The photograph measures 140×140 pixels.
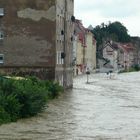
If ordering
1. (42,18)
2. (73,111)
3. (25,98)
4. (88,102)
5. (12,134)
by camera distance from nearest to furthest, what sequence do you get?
1. (12,134)
2. (25,98)
3. (73,111)
4. (88,102)
5. (42,18)

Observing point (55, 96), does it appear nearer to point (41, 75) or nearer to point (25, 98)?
point (41, 75)

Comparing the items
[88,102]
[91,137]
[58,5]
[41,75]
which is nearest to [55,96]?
[88,102]

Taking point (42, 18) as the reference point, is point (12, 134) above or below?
below

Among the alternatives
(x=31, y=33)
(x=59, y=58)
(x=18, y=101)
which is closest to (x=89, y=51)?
(x=59, y=58)

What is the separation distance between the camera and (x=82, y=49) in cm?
14200

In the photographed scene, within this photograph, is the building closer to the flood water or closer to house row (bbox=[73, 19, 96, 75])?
house row (bbox=[73, 19, 96, 75])

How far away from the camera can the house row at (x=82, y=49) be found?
131 m

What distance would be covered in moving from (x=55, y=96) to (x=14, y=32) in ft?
39.5

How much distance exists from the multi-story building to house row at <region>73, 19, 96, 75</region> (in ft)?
208

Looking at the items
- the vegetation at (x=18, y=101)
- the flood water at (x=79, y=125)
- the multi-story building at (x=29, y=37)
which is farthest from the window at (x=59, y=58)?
the vegetation at (x=18, y=101)

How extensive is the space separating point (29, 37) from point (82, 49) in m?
80.6

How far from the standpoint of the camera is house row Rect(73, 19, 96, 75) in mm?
131363

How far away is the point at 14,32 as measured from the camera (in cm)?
6219

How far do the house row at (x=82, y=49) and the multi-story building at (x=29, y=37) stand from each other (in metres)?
63.4
